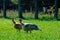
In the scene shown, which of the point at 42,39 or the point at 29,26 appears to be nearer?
the point at 42,39

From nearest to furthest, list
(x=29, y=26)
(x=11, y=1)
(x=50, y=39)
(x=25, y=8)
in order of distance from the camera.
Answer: (x=50, y=39) < (x=29, y=26) < (x=25, y=8) < (x=11, y=1)

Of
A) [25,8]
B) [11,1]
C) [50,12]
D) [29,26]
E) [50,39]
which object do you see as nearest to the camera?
[50,39]

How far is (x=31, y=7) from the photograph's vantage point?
34.2m

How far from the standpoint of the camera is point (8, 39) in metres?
9.81

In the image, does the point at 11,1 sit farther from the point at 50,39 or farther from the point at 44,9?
the point at 50,39

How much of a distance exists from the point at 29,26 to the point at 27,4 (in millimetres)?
24509

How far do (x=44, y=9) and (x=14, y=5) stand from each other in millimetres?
6747

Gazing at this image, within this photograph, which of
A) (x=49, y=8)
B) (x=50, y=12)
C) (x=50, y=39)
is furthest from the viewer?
(x=49, y=8)

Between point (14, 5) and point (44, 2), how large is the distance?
17.9ft

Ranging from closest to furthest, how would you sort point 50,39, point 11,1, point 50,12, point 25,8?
point 50,39 → point 50,12 → point 25,8 → point 11,1

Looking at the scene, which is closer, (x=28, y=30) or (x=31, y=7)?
(x=28, y=30)

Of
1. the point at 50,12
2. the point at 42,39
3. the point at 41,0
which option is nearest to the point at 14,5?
the point at 41,0

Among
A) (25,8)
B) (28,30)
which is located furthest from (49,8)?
(28,30)

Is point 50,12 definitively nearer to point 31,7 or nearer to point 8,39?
point 31,7
